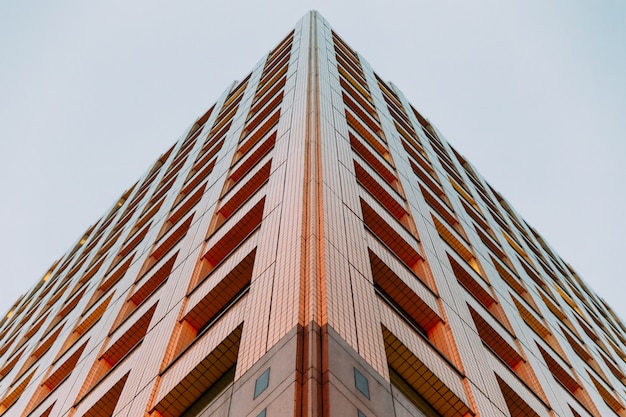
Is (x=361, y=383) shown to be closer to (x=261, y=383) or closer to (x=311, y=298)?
(x=261, y=383)

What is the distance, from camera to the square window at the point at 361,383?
1223cm

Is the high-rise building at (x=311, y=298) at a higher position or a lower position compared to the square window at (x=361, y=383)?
higher

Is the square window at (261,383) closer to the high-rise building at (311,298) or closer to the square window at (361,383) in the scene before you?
the high-rise building at (311,298)

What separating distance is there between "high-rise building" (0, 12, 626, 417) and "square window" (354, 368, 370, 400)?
0.11 ft

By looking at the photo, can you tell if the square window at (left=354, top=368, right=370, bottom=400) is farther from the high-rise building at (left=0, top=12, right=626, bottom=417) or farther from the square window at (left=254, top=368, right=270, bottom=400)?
the square window at (left=254, top=368, right=270, bottom=400)

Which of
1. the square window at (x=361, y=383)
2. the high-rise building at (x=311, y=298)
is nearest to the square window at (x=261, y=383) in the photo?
the high-rise building at (x=311, y=298)

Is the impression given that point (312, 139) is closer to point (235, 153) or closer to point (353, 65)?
point (235, 153)

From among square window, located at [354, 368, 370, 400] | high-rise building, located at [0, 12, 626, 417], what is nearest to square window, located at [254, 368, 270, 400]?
high-rise building, located at [0, 12, 626, 417]

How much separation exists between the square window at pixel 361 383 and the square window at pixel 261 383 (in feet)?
5.10

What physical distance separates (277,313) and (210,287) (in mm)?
5694

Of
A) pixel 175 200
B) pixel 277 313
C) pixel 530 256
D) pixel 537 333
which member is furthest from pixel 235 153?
pixel 530 256

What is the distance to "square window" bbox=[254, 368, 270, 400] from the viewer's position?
40.2ft

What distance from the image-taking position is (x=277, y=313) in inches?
566

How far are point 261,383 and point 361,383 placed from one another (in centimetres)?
177
